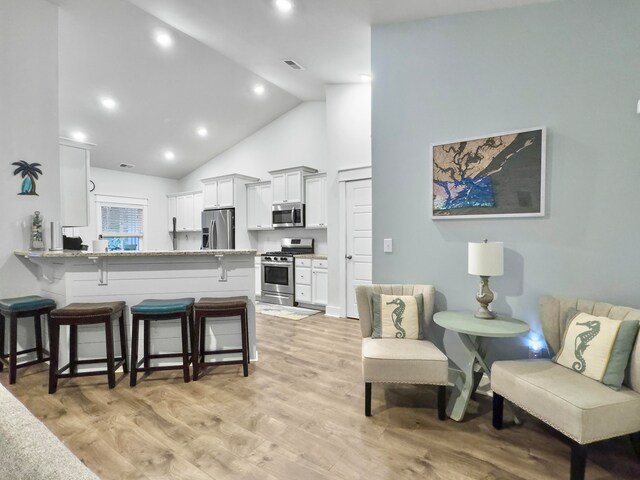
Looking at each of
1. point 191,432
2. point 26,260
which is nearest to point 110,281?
point 26,260

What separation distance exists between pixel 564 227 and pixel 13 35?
16.6 feet

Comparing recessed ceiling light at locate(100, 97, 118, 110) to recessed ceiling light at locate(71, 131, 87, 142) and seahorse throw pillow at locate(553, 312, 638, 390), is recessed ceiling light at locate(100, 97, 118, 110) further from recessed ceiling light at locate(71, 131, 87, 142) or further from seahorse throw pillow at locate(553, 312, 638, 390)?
seahorse throw pillow at locate(553, 312, 638, 390)

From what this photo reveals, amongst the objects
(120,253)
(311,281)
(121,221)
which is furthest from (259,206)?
(120,253)

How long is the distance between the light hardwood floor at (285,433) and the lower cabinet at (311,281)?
7.96 ft

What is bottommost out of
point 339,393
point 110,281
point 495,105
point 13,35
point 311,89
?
point 339,393

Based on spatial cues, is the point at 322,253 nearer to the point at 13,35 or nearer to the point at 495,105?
the point at 495,105

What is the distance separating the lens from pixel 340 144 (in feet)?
16.1

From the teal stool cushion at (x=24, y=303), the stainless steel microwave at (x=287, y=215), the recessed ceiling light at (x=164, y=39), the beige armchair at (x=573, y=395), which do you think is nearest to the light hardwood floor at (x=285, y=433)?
the beige armchair at (x=573, y=395)

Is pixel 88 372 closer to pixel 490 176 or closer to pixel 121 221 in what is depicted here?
pixel 490 176

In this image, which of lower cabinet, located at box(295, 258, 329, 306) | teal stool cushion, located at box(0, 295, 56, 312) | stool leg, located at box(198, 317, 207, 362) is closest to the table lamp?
stool leg, located at box(198, 317, 207, 362)

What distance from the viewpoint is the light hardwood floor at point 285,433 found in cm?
176

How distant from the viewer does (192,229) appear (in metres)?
7.66

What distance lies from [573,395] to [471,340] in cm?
68

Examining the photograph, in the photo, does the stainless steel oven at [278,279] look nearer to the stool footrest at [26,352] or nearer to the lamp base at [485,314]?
the stool footrest at [26,352]
